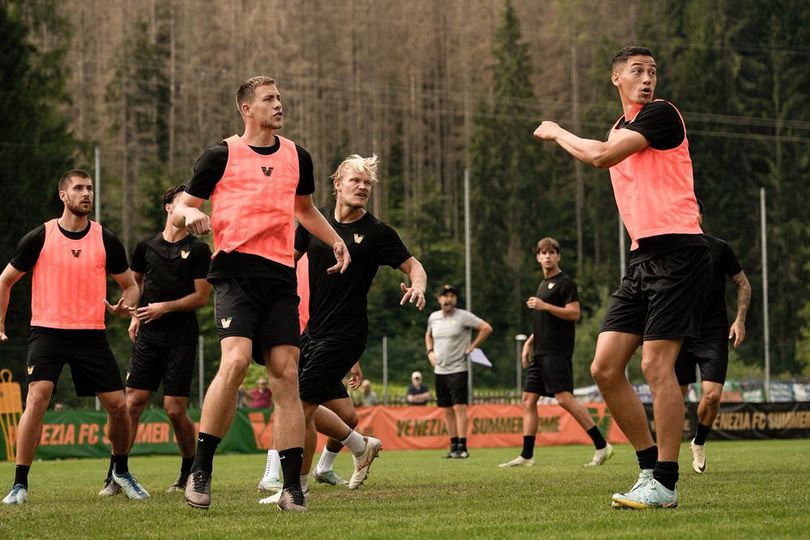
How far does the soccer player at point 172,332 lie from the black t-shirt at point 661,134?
4.05 m

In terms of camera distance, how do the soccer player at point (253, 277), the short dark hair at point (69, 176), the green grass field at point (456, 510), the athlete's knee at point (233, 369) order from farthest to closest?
the short dark hair at point (69, 176) → the soccer player at point (253, 277) → the athlete's knee at point (233, 369) → the green grass field at point (456, 510)

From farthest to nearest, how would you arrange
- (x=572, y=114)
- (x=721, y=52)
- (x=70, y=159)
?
(x=572, y=114), (x=721, y=52), (x=70, y=159)

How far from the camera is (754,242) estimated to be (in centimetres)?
6794

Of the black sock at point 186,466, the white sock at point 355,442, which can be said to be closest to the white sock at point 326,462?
the white sock at point 355,442

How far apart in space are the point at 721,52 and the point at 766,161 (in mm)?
7399

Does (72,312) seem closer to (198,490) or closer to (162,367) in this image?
(162,367)

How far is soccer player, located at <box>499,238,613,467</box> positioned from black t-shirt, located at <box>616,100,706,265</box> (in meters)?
6.69

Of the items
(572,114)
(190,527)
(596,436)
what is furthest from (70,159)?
(572,114)

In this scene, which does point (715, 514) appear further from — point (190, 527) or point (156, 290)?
point (156, 290)

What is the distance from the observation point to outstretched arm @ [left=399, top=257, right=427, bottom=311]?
7840mm

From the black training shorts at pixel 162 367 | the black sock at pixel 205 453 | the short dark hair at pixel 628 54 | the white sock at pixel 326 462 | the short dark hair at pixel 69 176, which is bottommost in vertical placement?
the white sock at pixel 326 462

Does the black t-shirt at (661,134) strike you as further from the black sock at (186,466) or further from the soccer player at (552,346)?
the soccer player at (552,346)

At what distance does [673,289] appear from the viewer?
22.9 ft

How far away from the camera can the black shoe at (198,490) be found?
22.9 feet
